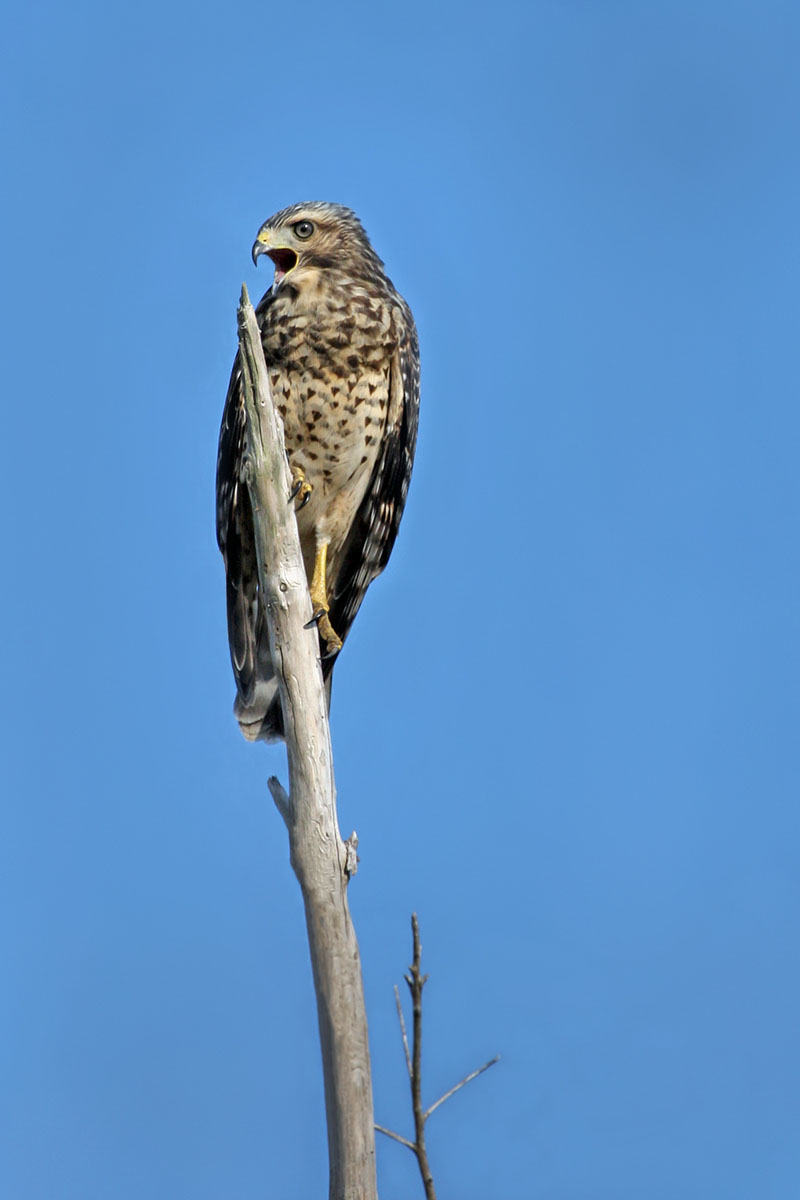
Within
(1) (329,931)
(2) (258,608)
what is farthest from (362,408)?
(1) (329,931)

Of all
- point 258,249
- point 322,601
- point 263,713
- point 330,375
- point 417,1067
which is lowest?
point 417,1067

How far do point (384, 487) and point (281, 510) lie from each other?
122 cm

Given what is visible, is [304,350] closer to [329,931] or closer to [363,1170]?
[329,931]

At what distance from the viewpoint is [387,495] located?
5414 millimetres

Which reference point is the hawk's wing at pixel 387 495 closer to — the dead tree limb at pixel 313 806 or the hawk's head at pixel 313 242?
the hawk's head at pixel 313 242

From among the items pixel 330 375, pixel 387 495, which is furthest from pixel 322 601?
pixel 330 375

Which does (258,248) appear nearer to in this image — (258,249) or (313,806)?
(258,249)

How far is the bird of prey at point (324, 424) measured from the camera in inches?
198

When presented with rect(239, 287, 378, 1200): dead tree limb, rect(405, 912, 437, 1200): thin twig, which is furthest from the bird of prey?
rect(405, 912, 437, 1200): thin twig

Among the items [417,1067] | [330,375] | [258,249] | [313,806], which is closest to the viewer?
[417,1067]

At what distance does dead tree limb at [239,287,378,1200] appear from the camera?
3.50 meters

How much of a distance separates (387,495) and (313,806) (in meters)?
1.83

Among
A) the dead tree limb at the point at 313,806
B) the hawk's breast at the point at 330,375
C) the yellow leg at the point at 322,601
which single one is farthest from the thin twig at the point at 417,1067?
the hawk's breast at the point at 330,375

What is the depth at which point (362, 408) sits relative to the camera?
5141 millimetres
